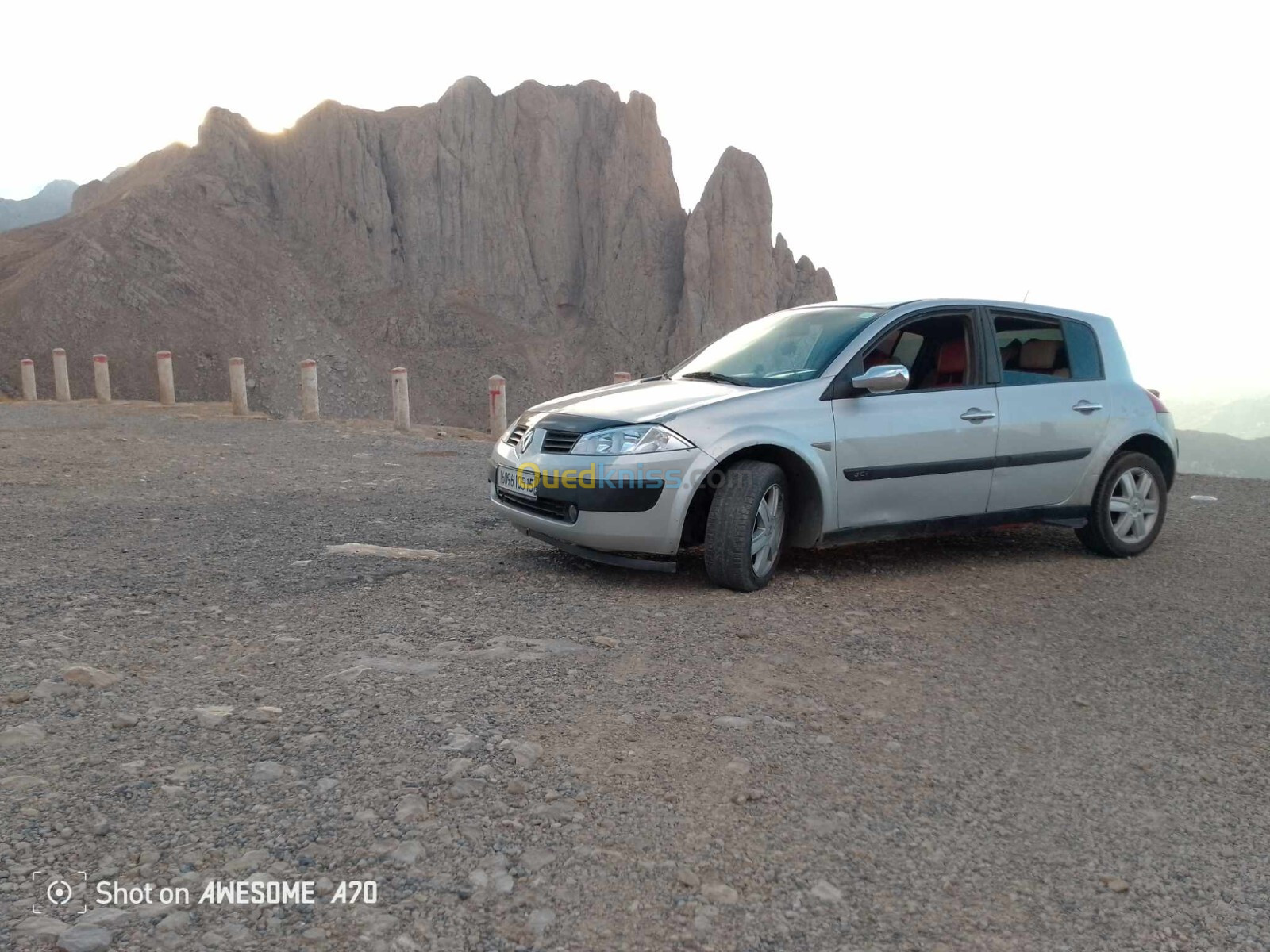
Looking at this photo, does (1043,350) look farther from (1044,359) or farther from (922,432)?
(922,432)

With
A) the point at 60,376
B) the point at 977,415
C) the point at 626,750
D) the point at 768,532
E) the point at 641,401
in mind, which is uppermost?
the point at 60,376

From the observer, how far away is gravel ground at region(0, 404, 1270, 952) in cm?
244

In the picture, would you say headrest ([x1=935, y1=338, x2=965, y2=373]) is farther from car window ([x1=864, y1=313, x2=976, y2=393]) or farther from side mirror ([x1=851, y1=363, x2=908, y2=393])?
side mirror ([x1=851, y1=363, x2=908, y2=393])

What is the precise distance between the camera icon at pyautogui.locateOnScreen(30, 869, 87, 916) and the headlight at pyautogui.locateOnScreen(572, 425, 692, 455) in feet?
10.7

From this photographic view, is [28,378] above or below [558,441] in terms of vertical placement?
above

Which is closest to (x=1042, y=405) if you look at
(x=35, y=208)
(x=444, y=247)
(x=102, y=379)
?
(x=102, y=379)

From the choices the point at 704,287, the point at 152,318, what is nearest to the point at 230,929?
the point at 152,318

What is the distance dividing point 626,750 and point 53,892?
5.23 feet

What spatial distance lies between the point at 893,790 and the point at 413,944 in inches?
60.6

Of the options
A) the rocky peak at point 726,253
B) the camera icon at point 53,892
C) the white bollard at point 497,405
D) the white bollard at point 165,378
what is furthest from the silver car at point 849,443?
the rocky peak at point 726,253

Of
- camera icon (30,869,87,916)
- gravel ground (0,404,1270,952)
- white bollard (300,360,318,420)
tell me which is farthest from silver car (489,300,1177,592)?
white bollard (300,360,318,420)

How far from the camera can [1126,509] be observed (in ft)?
22.2

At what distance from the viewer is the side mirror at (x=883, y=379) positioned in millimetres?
5477

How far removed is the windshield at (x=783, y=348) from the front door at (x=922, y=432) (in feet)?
0.67
